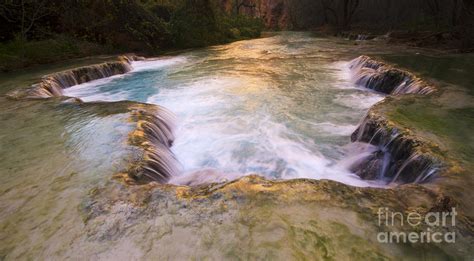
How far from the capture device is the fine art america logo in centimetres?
281

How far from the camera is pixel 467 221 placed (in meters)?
2.98

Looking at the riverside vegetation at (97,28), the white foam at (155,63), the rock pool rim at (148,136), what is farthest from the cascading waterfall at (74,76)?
the riverside vegetation at (97,28)

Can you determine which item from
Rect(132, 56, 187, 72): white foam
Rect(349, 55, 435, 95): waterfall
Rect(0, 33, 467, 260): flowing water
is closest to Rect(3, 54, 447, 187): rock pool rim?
Rect(349, 55, 435, 95): waterfall

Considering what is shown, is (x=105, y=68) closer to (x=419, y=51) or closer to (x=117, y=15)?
(x=117, y=15)

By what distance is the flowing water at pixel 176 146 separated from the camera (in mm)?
3066

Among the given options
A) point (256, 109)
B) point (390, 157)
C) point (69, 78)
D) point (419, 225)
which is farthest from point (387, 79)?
point (69, 78)

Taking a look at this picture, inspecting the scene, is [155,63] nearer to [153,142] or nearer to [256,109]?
[256,109]

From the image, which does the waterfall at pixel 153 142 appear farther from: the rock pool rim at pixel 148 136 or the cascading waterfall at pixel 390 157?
the cascading waterfall at pixel 390 157

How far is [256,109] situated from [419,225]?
5404mm

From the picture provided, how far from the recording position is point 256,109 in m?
8.04

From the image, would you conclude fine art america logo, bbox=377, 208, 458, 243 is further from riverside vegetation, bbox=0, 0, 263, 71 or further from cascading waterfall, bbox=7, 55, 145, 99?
riverside vegetation, bbox=0, 0, 263, 71

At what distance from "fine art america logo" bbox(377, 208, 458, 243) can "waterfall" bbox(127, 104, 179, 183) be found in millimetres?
2761

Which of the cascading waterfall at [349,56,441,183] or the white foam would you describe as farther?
the white foam

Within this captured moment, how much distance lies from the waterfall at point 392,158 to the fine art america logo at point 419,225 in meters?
0.90
